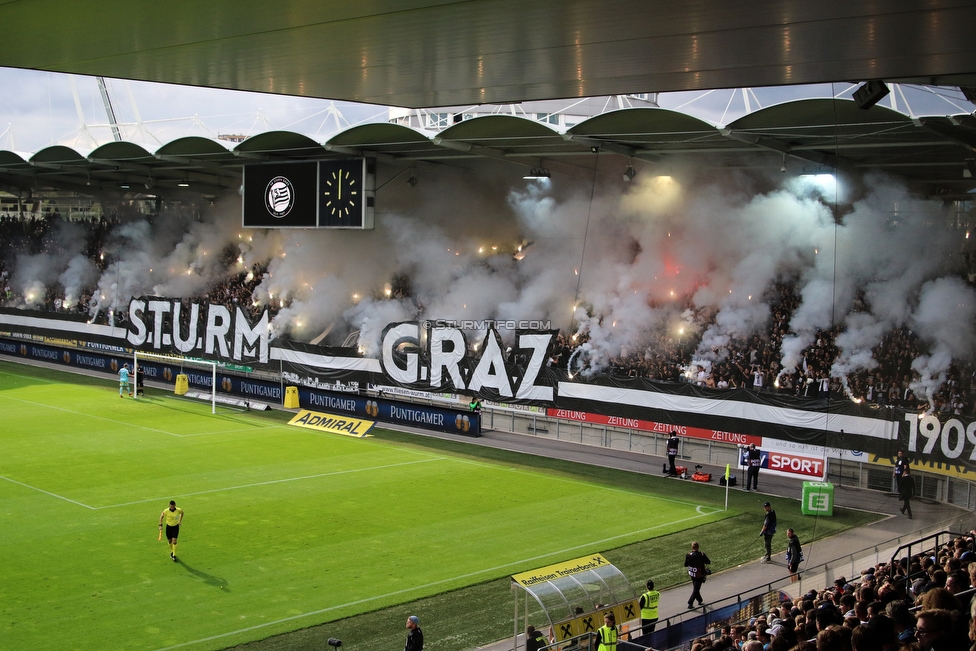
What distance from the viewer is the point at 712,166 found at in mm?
32375

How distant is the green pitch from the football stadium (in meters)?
0.12

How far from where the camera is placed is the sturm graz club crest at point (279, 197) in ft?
122

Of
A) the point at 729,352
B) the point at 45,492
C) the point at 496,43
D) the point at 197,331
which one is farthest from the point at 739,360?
the point at 197,331

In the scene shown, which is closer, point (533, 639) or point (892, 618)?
point (892, 618)

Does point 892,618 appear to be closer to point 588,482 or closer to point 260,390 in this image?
point 588,482

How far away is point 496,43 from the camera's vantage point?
32.5 ft

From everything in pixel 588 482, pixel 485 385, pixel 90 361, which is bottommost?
pixel 588 482

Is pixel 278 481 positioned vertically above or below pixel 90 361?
below

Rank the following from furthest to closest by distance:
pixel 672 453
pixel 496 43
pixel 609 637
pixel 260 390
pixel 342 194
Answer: pixel 260 390 < pixel 342 194 < pixel 672 453 < pixel 609 637 < pixel 496 43

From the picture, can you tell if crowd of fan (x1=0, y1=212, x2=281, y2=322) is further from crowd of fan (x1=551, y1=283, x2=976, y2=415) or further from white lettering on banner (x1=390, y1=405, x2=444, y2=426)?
crowd of fan (x1=551, y1=283, x2=976, y2=415)

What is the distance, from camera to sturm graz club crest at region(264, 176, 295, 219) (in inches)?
1464

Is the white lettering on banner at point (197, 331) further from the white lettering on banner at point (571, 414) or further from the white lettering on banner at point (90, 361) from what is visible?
the white lettering on banner at point (571, 414)

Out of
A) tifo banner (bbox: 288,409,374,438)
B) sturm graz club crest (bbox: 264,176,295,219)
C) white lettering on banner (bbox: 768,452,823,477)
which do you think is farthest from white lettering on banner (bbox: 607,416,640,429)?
sturm graz club crest (bbox: 264,176,295,219)

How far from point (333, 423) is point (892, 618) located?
28.8 meters
